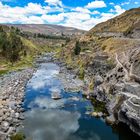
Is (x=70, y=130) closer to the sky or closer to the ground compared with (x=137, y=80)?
closer to the ground

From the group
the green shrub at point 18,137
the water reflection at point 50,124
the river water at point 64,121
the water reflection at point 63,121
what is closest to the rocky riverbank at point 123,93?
the river water at point 64,121

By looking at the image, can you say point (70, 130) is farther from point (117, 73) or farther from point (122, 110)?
point (117, 73)

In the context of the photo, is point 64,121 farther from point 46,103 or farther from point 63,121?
point 46,103

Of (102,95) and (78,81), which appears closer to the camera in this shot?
(102,95)

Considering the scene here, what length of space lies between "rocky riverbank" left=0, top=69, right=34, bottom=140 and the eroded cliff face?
65.6 ft

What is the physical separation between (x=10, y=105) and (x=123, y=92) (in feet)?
89.9

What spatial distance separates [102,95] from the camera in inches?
2842

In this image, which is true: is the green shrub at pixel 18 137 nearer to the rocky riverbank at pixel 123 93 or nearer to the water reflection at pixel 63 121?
the water reflection at pixel 63 121

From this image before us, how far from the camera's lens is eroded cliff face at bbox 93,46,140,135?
48.4 m

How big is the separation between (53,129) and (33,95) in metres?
27.5

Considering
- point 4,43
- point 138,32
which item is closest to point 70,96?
point 138,32

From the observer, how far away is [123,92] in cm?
5622

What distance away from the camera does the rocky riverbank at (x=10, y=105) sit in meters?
50.1

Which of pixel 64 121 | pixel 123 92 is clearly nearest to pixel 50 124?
pixel 64 121
